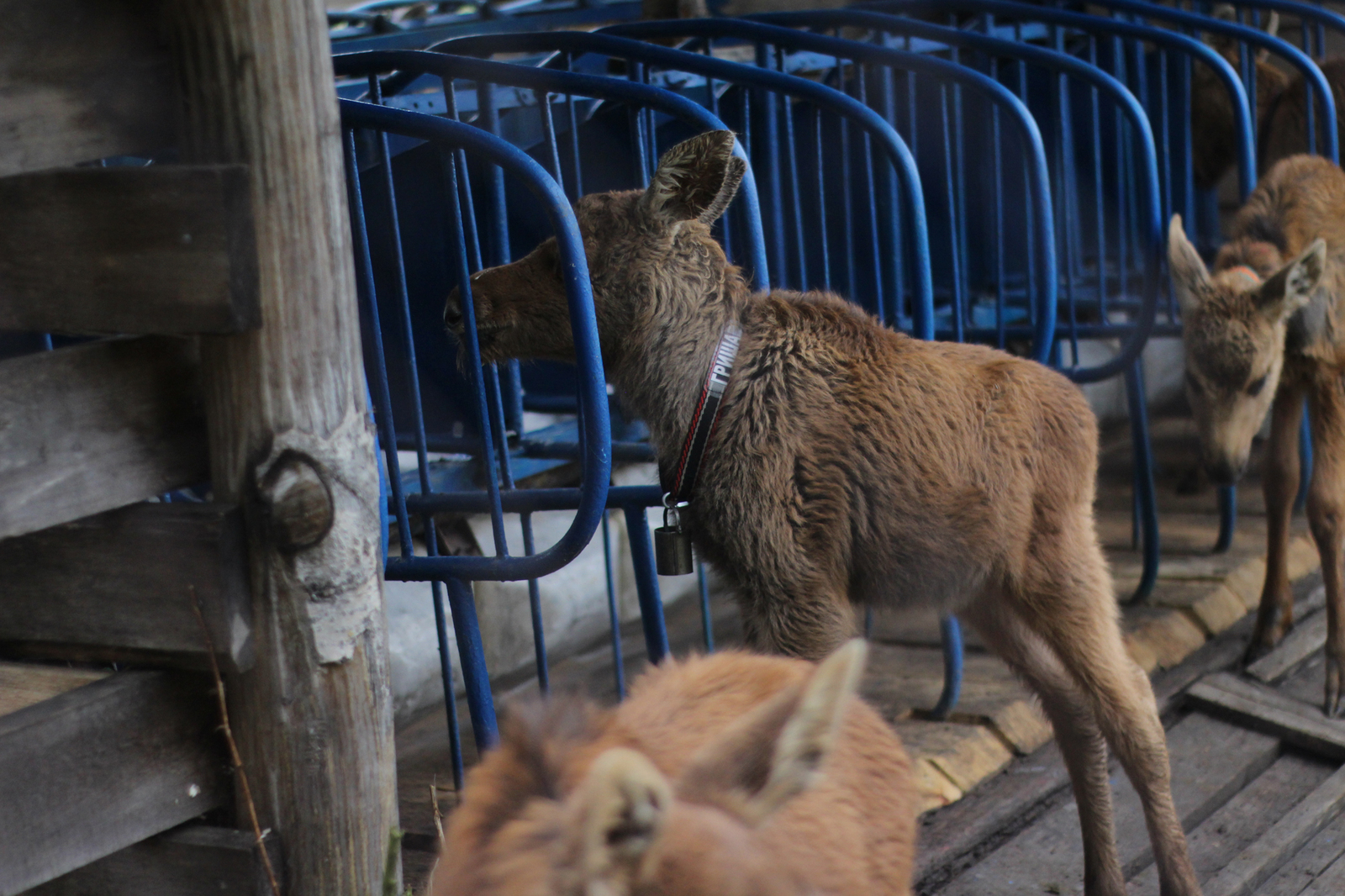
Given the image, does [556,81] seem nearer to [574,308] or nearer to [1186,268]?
[574,308]

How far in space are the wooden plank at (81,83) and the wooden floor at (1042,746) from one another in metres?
1.34

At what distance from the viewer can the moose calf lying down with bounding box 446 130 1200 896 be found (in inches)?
101

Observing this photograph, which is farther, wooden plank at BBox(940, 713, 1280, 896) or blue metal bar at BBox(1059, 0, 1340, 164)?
blue metal bar at BBox(1059, 0, 1340, 164)

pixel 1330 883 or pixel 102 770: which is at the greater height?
pixel 102 770

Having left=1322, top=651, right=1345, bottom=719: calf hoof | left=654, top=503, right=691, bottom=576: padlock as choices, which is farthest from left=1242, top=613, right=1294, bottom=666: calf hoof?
left=654, top=503, right=691, bottom=576: padlock

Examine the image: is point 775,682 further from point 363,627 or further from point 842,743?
point 363,627

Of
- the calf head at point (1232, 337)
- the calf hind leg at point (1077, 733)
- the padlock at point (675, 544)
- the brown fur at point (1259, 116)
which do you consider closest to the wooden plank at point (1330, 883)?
the calf hind leg at point (1077, 733)

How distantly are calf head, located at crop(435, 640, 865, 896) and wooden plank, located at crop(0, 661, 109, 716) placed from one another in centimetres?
115

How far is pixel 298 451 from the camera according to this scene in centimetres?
206

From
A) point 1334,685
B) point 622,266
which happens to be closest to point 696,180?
point 622,266

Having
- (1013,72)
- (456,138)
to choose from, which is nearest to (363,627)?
(456,138)

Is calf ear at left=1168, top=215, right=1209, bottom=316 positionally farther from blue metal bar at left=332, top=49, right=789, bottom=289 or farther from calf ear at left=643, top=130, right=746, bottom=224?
calf ear at left=643, top=130, right=746, bottom=224

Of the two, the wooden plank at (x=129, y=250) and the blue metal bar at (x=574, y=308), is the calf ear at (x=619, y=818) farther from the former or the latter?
the blue metal bar at (x=574, y=308)

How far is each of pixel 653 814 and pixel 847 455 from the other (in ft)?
5.15
